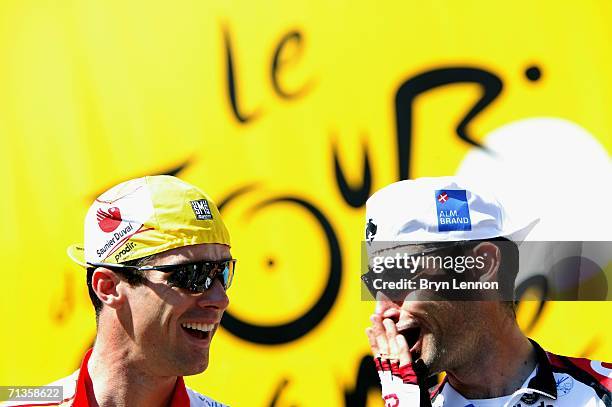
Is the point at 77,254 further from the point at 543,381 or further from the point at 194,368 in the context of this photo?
the point at 543,381

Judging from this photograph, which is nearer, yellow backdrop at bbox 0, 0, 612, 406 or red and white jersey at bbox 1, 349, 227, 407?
red and white jersey at bbox 1, 349, 227, 407

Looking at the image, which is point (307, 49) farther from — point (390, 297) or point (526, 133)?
point (390, 297)

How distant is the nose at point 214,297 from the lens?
7.37 feet

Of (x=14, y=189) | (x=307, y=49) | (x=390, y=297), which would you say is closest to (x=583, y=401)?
(x=390, y=297)

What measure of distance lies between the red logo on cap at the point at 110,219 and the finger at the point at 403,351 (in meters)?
0.80

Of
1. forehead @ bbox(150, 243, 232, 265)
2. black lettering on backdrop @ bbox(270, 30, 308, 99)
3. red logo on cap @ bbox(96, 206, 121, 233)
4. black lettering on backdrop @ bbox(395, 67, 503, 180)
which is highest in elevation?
black lettering on backdrop @ bbox(270, 30, 308, 99)

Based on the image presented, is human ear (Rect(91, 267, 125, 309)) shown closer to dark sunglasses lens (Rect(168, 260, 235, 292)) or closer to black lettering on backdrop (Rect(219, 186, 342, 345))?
dark sunglasses lens (Rect(168, 260, 235, 292))

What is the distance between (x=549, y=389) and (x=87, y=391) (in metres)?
1.17

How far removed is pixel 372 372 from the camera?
311cm

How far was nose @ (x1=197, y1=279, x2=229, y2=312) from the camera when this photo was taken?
225cm

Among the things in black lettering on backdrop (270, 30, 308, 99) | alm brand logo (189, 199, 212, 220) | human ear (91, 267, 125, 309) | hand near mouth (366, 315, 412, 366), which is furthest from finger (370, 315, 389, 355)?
black lettering on backdrop (270, 30, 308, 99)

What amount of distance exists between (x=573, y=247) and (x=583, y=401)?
108cm

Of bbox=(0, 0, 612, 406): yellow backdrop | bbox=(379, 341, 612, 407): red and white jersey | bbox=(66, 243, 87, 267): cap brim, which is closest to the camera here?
bbox=(379, 341, 612, 407): red and white jersey

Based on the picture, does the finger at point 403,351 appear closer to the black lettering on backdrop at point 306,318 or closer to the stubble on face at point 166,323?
the stubble on face at point 166,323
